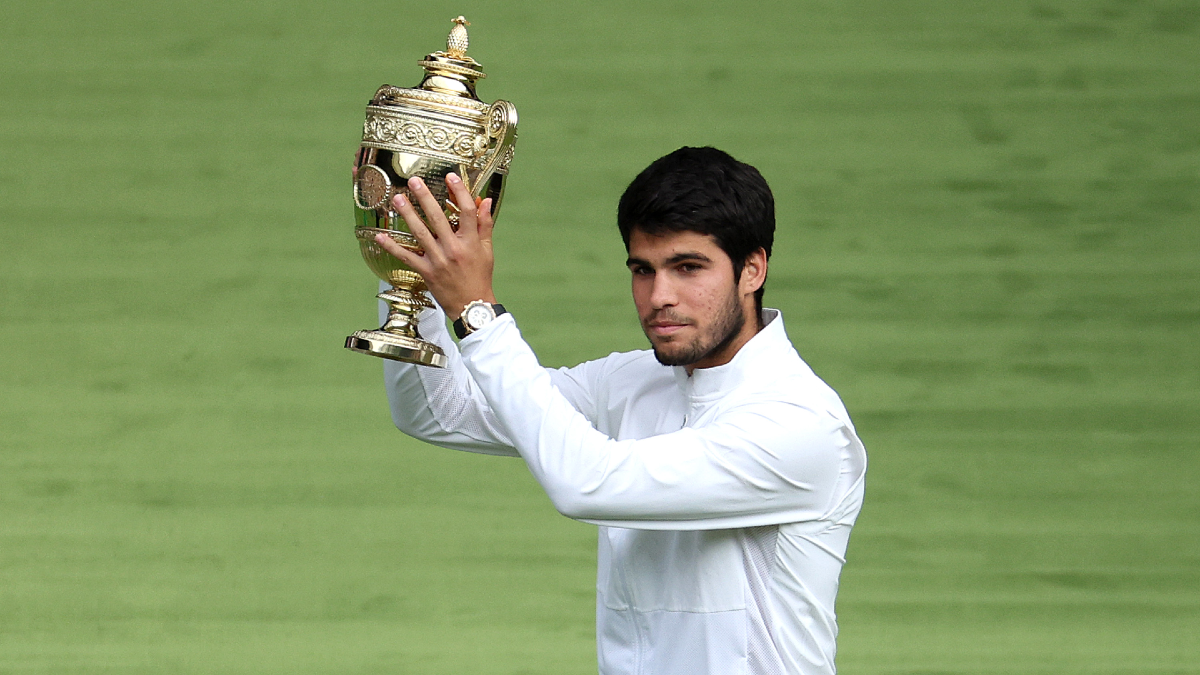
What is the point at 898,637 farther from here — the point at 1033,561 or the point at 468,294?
the point at 468,294

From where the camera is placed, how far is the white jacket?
1.83 m

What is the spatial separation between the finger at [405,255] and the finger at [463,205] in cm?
6

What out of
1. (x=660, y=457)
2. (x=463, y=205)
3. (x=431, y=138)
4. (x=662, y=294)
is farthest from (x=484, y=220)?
(x=660, y=457)

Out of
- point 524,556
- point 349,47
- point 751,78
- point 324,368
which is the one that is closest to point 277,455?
point 324,368

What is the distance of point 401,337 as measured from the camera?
1.98 meters

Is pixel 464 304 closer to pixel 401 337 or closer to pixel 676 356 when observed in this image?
pixel 401 337

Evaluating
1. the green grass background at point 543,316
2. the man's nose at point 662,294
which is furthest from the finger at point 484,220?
the green grass background at point 543,316

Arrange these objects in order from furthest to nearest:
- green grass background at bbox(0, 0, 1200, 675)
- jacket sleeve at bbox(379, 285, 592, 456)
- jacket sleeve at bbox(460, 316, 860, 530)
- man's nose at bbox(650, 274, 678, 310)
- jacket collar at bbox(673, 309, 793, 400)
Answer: green grass background at bbox(0, 0, 1200, 675) < jacket sleeve at bbox(379, 285, 592, 456) < jacket collar at bbox(673, 309, 793, 400) < man's nose at bbox(650, 274, 678, 310) < jacket sleeve at bbox(460, 316, 860, 530)

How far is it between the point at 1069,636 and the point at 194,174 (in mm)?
2379

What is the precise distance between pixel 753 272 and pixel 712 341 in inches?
4.8

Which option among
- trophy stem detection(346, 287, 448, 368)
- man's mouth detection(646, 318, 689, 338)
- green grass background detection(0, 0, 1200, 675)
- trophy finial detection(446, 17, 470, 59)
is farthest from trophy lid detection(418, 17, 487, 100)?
→ green grass background detection(0, 0, 1200, 675)

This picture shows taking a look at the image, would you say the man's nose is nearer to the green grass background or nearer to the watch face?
the watch face

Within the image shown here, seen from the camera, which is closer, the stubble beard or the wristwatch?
the wristwatch

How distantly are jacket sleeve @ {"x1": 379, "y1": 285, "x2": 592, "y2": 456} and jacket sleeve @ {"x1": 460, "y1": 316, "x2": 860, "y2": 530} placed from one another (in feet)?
1.01
